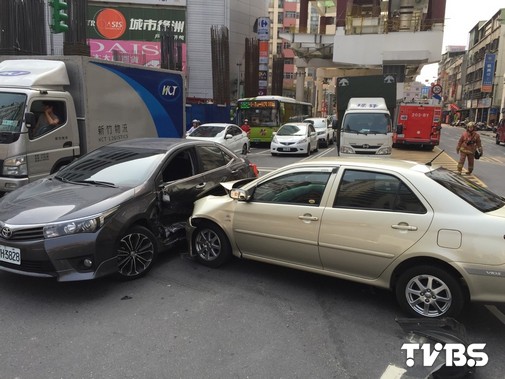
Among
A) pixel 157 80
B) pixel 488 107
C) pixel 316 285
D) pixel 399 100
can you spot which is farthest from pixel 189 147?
pixel 488 107

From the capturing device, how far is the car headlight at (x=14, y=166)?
280 inches

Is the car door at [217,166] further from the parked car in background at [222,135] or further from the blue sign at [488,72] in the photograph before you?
the blue sign at [488,72]

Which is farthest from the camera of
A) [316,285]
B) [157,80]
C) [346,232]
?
[157,80]

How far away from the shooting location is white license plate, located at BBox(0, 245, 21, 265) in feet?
13.4

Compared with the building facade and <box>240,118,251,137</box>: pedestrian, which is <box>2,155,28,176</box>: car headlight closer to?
<box>240,118,251,137</box>: pedestrian

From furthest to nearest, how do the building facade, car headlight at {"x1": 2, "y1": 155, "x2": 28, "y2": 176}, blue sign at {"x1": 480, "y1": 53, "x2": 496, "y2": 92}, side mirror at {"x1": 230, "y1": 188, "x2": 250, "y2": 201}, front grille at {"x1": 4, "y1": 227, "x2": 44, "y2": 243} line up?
the building facade → blue sign at {"x1": 480, "y1": 53, "x2": 496, "y2": 92} → car headlight at {"x1": 2, "y1": 155, "x2": 28, "y2": 176} → side mirror at {"x1": 230, "y1": 188, "x2": 250, "y2": 201} → front grille at {"x1": 4, "y1": 227, "x2": 44, "y2": 243}

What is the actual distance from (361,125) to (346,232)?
430 inches

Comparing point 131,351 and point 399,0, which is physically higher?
point 399,0

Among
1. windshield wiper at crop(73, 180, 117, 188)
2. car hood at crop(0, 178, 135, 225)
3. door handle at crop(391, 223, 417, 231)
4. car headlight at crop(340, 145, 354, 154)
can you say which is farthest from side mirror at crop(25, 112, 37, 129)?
car headlight at crop(340, 145, 354, 154)

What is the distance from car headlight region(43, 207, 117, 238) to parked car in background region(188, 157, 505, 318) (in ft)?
4.61

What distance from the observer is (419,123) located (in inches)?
895

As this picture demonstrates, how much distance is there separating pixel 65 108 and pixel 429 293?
705 centimetres

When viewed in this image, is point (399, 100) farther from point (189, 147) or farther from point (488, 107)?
point (488, 107)

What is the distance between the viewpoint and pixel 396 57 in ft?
105
